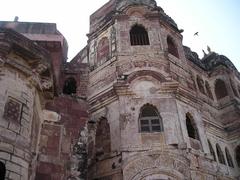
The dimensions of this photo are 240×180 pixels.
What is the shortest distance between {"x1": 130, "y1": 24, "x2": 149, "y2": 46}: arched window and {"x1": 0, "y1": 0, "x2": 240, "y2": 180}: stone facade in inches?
1.7

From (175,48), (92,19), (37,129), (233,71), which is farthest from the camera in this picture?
(233,71)

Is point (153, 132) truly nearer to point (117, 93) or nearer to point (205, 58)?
point (117, 93)

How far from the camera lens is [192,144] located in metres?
10.7

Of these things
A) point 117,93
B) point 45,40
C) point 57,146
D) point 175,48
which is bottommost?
point 57,146

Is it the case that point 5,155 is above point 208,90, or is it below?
below

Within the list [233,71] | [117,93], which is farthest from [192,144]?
[233,71]

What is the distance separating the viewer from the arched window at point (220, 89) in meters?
15.2

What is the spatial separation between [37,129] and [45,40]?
12.9 ft

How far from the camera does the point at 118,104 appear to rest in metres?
11.1

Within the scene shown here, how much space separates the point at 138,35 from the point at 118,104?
369 cm

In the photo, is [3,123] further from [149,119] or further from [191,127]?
[191,127]

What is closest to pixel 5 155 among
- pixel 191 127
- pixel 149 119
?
pixel 149 119

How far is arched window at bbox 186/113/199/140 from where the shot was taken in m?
11.3

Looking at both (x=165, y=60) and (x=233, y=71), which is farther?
(x=233, y=71)
